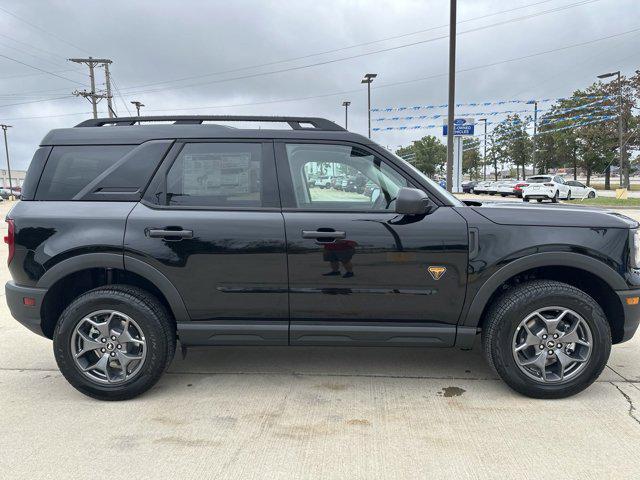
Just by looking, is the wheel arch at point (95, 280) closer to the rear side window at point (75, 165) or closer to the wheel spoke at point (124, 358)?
the wheel spoke at point (124, 358)

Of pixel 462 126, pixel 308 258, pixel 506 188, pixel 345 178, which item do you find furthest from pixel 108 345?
pixel 506 188

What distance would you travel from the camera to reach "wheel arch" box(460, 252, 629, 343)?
306 centimetres

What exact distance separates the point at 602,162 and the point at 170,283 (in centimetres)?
5083

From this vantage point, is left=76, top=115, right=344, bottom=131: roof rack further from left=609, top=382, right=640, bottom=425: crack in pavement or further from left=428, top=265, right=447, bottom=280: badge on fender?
left=609, top=382, right=640, bottom=425: crack in pavement

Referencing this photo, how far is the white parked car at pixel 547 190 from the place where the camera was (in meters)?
27.6

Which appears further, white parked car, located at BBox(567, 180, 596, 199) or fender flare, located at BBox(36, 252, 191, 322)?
white parked car, located at BBox(567, 180, 596, 199)

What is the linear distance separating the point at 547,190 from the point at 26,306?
2913 centimetres

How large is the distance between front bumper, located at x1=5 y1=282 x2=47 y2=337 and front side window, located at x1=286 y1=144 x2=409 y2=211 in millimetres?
1898

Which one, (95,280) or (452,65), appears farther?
(452,65)

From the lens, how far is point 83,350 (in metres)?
3.17

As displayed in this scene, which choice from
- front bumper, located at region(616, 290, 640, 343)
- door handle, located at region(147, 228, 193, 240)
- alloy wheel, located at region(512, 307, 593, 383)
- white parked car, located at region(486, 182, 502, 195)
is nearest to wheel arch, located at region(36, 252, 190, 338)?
door handle, located at region(147, 228, 193, 240)

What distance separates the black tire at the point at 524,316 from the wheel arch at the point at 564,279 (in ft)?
0.35

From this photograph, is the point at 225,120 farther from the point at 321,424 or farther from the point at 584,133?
the point at 584,133

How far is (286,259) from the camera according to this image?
3098mm
